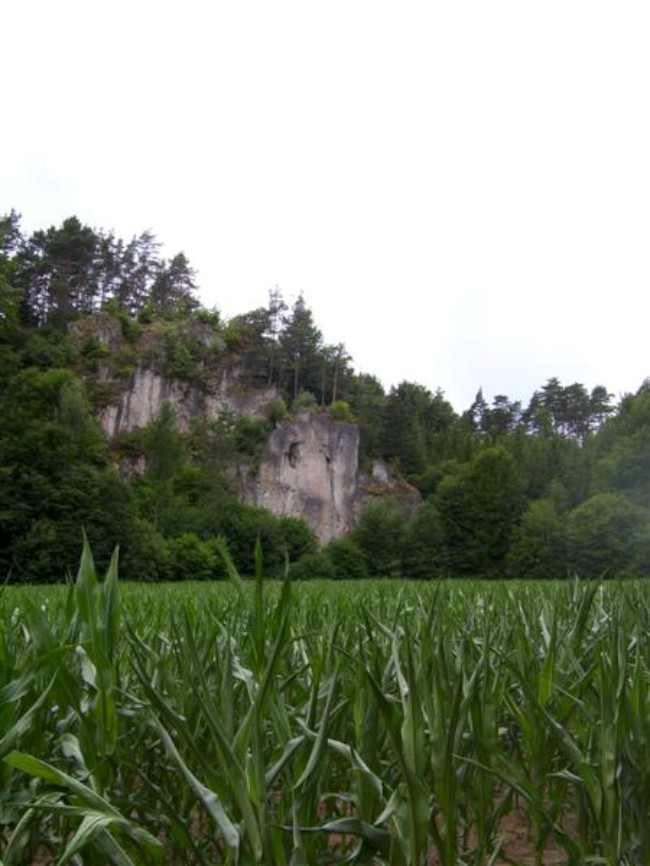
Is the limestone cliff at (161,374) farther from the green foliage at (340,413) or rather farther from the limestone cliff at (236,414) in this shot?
the green foliage at (340,413)

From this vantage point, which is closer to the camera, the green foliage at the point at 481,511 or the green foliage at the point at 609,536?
the green foliage at the point at 609,536

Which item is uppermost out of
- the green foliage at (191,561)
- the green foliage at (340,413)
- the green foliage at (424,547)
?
the green foliage at (340,413)

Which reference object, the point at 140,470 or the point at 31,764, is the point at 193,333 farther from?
the point at 31,764

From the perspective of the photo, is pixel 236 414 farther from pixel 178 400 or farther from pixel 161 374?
pixel 161 374

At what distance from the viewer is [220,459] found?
70750 mm

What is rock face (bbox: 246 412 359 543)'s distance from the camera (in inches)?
2744

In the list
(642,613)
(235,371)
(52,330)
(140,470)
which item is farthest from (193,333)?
(642,613)

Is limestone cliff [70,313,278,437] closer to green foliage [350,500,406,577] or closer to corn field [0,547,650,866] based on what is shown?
green foliage [350,500,406,577]

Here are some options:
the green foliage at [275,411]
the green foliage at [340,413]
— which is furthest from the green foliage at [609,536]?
the green foliage at [275,411]

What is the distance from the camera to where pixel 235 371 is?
270 feet

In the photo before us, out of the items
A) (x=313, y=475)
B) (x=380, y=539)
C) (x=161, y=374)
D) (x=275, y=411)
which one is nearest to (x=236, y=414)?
(x=275, y=411)

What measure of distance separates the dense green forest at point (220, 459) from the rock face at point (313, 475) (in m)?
2.58

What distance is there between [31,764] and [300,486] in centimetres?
6929

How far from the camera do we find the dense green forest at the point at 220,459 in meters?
43.2
